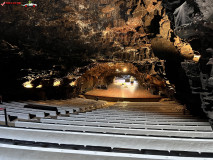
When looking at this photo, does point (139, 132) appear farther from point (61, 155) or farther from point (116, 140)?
point (61, 155)

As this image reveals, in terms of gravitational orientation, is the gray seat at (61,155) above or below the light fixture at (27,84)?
below

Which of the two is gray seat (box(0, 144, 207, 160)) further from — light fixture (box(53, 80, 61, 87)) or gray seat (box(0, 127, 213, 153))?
light fixture (box(53, 80, 61, 87))

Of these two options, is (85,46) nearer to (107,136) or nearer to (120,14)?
(120,14)

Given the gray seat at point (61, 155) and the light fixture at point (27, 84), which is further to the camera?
the light fixture at point (27, 84)

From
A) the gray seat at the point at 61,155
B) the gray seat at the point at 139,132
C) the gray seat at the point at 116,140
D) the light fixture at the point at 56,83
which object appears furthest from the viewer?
the light fixture at the point at 56,83

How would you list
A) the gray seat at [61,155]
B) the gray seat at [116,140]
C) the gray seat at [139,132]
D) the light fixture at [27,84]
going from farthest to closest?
the light fixture at [27,84]
the gray seat at [139,132]
the gray seat at [116,140]
the gray seat at [61,155]

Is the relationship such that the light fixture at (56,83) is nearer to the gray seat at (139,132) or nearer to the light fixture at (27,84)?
the light fixture at (27,84)

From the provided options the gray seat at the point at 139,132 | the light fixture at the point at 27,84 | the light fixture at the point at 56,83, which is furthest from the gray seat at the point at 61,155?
the light fixture at the point at 56,83

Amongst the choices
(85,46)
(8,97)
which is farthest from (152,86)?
(8,97)

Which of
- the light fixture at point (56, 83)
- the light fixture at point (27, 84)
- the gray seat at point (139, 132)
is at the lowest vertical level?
the gray seat at point (139, 132)

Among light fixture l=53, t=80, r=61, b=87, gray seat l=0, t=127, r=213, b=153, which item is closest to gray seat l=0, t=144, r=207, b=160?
gray seat l=0, t=127, r=213, b=153

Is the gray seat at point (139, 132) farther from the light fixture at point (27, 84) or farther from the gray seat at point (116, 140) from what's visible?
the light fixture at point (27, 84)

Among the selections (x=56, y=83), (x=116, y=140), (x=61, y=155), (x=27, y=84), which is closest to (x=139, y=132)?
(x=116, y=140)

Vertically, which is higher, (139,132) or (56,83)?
(56,83)
